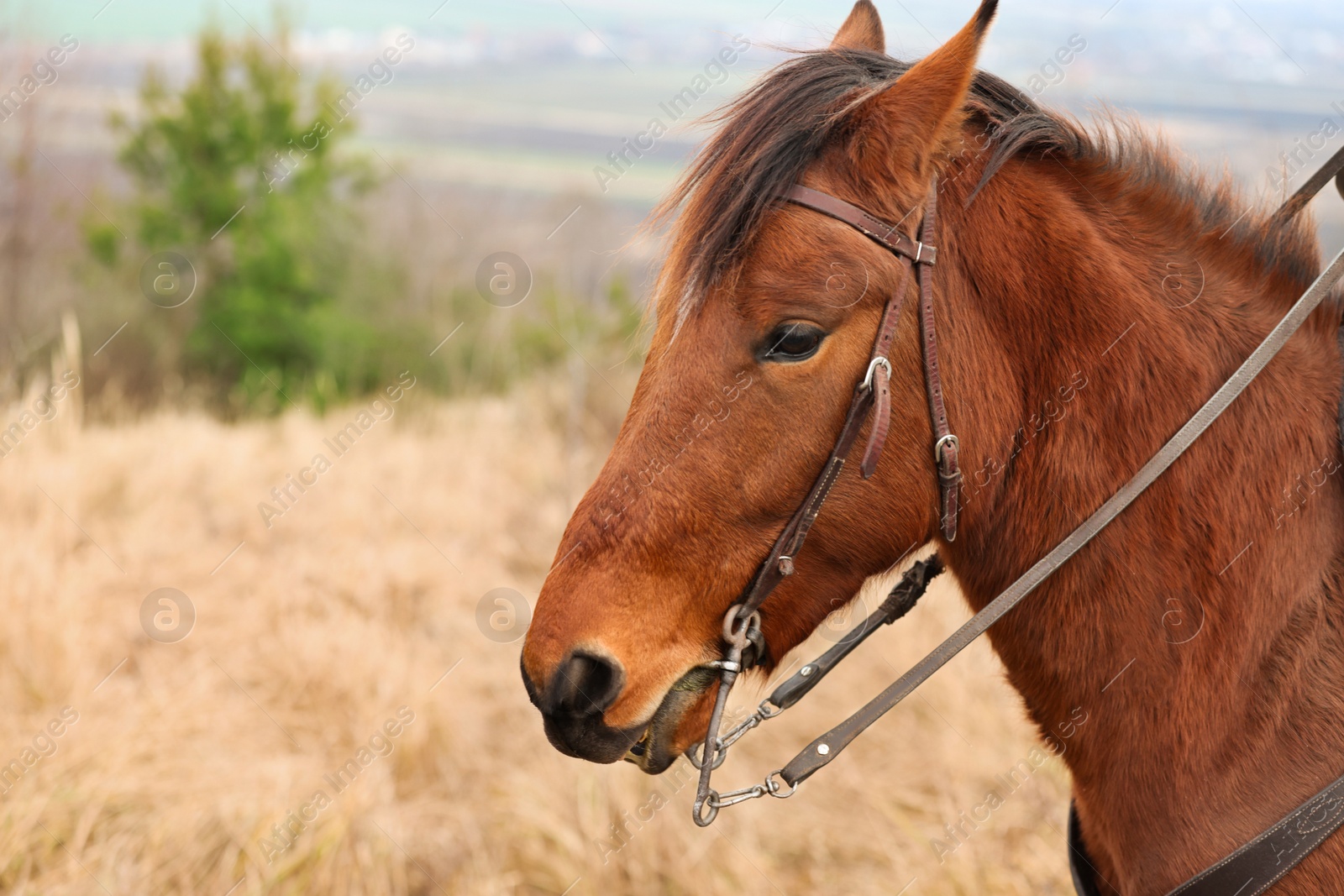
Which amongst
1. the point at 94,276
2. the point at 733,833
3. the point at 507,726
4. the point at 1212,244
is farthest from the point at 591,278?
the point at 1212,244

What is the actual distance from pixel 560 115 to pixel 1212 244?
89.4 feet

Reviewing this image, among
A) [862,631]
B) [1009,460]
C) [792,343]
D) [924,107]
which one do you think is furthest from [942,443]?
[924,107]

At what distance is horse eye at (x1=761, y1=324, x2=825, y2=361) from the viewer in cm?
174

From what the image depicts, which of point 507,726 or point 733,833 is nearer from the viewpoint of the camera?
point 733,833

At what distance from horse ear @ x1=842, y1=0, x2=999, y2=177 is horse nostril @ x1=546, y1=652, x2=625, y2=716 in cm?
115

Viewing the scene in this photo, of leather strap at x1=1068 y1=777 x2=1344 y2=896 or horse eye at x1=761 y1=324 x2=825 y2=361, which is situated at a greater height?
horse eye at x1=761 y1=324 x2=825 y2=361

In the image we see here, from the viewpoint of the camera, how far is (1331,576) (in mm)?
1798

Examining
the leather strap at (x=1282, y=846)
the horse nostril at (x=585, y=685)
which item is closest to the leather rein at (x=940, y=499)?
the leather strap at (x=1282, y=846)

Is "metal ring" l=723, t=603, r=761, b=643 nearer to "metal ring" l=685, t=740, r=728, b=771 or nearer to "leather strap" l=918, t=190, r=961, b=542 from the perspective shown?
"metal ring" l=685, t=740, r=728, b=771

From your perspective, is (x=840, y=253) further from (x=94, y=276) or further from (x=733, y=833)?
(x=94, y=276)

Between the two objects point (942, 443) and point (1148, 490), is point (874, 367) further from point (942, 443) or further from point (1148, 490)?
point (1148, 490)

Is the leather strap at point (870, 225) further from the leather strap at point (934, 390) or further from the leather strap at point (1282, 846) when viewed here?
the leather strap at point (1282, 846)

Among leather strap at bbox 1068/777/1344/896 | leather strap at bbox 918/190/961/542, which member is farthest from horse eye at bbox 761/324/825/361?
leather strap at bbox 1068/777/1344/896

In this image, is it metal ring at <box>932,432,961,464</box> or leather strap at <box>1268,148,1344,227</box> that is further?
leather strap at <box>1268,148,1344,227</box>
